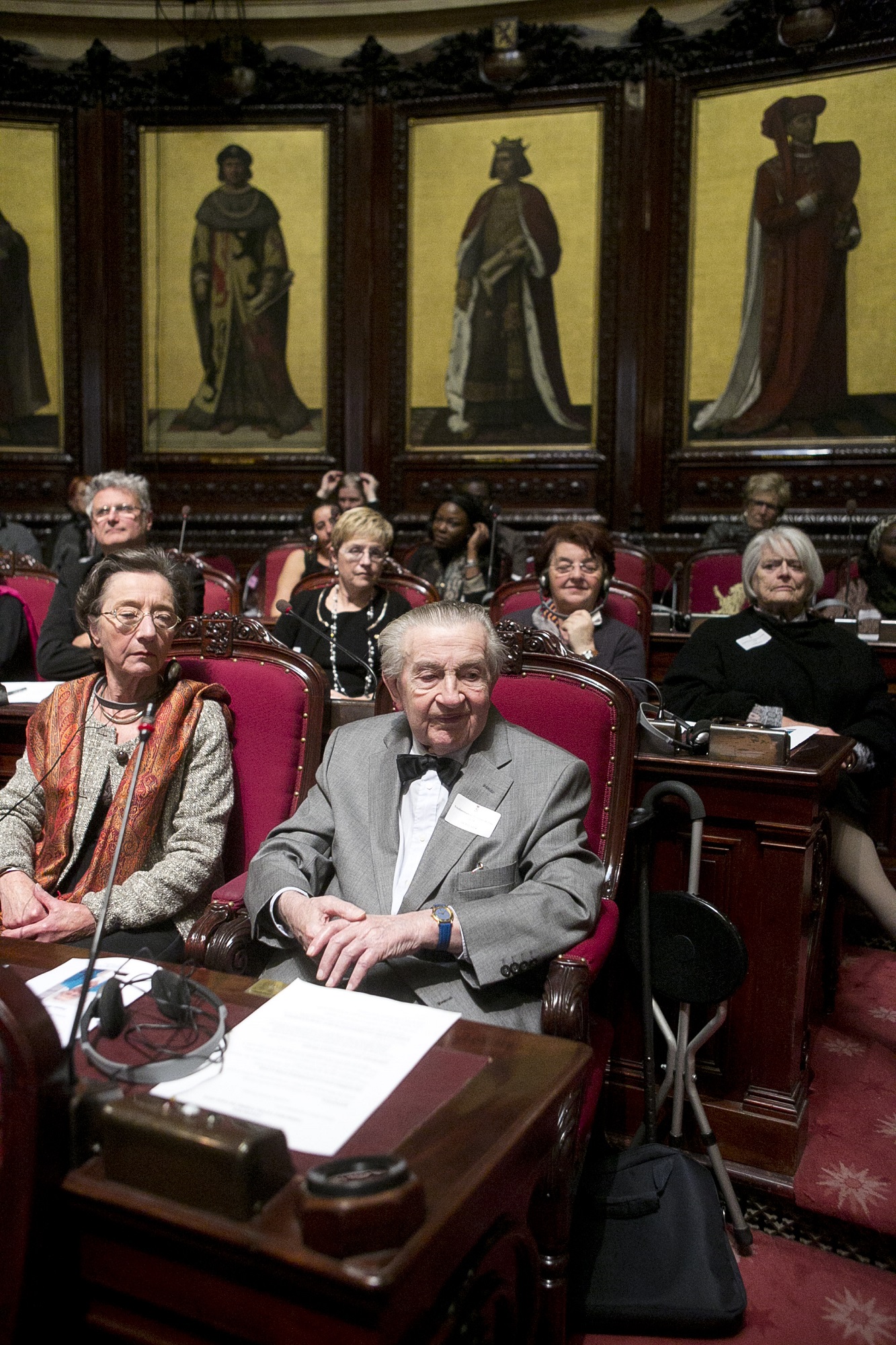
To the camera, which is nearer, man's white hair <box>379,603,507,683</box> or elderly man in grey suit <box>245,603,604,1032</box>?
elderly man in grey suit <box>245,603,604,1032</box>

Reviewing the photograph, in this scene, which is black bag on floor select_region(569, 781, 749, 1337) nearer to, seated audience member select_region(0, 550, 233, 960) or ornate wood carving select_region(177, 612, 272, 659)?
seated audience member select_region(0, 550, 233, 960)

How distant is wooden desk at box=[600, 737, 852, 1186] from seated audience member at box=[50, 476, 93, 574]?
4.16m

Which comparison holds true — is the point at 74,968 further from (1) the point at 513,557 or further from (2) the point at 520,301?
(2) the point at 520,301

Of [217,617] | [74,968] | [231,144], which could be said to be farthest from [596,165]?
[74,968]

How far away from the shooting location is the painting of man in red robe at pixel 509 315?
7199mm

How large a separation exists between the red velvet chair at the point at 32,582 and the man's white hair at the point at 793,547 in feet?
8.36

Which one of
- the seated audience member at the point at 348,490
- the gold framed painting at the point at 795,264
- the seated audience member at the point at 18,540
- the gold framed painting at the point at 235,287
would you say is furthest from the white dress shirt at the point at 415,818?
the gold framed painting at the point at 235,287

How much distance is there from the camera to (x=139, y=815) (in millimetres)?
2205

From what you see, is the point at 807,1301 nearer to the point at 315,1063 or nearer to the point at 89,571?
the point at 315,1063

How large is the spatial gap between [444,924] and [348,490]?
508 centimetres

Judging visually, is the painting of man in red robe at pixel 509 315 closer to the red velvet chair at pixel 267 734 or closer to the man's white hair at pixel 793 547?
the man's white hair at pixel 793 547

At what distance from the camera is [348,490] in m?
6.64

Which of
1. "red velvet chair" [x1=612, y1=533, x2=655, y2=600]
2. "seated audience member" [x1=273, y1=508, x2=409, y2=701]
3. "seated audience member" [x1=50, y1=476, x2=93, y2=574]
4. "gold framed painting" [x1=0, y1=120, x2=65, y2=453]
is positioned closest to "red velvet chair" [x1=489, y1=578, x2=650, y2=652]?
"seated audience member" [x1=273, y1=508, x2=409, y2=701]

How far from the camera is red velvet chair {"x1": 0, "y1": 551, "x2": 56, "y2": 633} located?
405 centimetres
